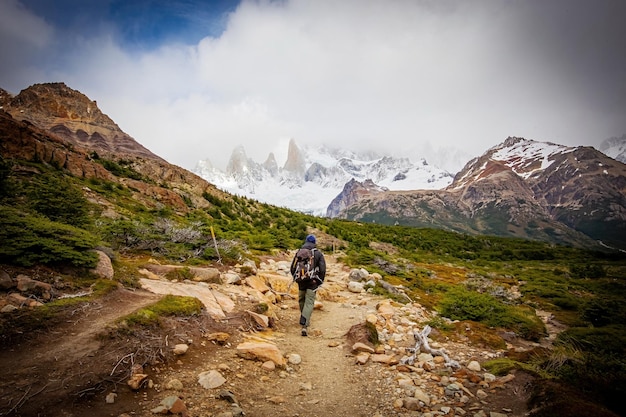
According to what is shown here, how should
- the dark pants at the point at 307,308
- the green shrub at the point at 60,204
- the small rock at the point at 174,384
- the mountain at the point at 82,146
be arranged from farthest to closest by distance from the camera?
the mountain at the point at 82,146 < the green shrub at the point at 60,204 < the dark pants at the point at 307,308 < the small rock at the point at 174,384

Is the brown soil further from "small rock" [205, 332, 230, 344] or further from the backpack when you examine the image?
the backpack

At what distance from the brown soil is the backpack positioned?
6.35 feet

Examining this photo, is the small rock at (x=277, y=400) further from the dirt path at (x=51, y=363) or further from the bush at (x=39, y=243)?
the bush at (x=39, y=243)

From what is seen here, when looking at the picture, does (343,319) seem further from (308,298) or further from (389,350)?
(389,350)

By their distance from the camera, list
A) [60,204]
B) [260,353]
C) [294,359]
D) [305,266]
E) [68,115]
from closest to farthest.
→ [260,353], [294,359], [305,266], [60,204], [68,115]

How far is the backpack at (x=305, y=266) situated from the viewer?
27.6 feet

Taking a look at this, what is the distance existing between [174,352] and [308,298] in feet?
13.5

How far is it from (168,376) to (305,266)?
4.52 metres

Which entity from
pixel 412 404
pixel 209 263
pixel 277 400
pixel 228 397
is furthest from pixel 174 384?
pixel 209 263

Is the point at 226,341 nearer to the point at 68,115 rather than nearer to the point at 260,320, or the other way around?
the point at 260,320

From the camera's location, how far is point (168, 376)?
4.52 m

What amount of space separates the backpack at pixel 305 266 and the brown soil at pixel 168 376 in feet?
6.35

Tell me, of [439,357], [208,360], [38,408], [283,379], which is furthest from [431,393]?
[38,408]

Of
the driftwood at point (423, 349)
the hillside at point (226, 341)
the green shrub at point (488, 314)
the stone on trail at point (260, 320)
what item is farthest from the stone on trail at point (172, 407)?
the green shrub at point (488, 314)
